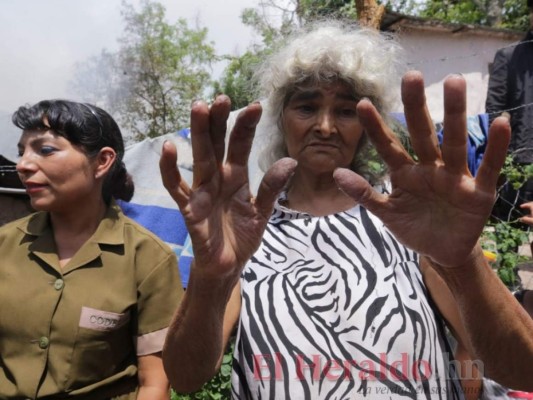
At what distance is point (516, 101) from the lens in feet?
12.2

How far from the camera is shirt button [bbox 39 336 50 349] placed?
1725 millimetres

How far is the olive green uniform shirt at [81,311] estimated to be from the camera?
1.73 m

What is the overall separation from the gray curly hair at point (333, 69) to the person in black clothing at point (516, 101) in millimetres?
1918

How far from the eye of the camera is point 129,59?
13875mm

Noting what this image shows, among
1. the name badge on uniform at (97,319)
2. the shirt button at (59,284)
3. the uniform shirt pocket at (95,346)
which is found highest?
the shirt button at (59,284)

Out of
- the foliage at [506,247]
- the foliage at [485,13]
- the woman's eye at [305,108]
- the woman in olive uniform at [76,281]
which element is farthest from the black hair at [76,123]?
the foliage at [485,13]

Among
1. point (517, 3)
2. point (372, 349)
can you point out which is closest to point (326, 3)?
point (372, 349)

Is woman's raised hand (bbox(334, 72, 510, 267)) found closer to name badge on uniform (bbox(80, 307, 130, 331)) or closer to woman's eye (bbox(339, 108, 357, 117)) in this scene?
woman's eye (bbox(339, 108, 357, 117))

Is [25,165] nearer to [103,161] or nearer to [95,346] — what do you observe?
[103,161]

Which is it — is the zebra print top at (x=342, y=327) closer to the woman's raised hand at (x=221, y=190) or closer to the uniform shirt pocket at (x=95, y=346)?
the woman's raised hand at (x=221, y=190)

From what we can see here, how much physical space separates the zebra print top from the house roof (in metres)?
8.45

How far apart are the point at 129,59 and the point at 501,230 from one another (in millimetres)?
12221

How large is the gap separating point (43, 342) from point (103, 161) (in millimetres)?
677

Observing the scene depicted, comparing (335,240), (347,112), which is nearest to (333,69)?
(347,112)
